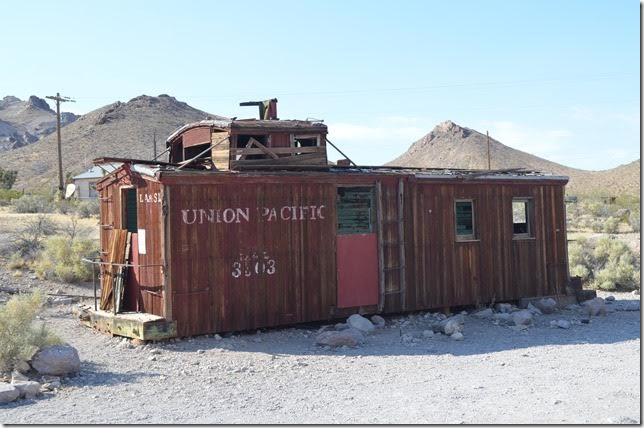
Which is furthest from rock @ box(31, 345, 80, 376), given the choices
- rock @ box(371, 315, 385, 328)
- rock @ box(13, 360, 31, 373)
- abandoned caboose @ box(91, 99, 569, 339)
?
rock @ box(371, 315, 385, 328)

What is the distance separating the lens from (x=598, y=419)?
7293 millimetres

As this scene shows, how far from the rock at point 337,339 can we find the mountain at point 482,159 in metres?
64.8

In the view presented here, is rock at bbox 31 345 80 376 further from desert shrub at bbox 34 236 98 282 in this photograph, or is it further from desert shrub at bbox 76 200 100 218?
desert shrub at bbox 76 200 100 218

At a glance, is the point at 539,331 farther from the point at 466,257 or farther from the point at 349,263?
the point at 349,263

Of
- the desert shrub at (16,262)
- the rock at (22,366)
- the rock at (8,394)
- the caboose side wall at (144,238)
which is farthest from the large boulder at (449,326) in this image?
the desert shrub at (16,262)

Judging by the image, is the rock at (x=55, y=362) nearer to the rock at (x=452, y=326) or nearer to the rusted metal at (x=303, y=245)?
the rusted metal at (x=303, y=245)

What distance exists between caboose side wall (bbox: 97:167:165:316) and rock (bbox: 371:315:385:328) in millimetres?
3859

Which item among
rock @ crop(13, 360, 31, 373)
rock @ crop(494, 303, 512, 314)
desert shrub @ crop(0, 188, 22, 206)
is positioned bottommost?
rock @ crop(494, 303, 512, 314)

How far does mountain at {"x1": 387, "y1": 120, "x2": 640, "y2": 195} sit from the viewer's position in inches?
3019

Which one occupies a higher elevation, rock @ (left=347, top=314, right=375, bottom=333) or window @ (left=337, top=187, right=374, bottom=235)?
window @ (left=337, top=187, right=374, bottom=235)

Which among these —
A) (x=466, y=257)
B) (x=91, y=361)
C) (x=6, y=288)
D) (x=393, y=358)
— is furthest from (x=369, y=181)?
(x=6, y=288)

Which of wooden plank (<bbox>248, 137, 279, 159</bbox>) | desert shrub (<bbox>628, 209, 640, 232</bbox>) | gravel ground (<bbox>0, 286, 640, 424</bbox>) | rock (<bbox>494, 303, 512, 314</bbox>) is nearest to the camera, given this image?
gravel ground (<bbox>0, 286, 640, 424</bbox>)

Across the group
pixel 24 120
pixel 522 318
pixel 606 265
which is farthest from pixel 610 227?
pixel 24 120

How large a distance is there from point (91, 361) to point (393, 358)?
4327 mm
